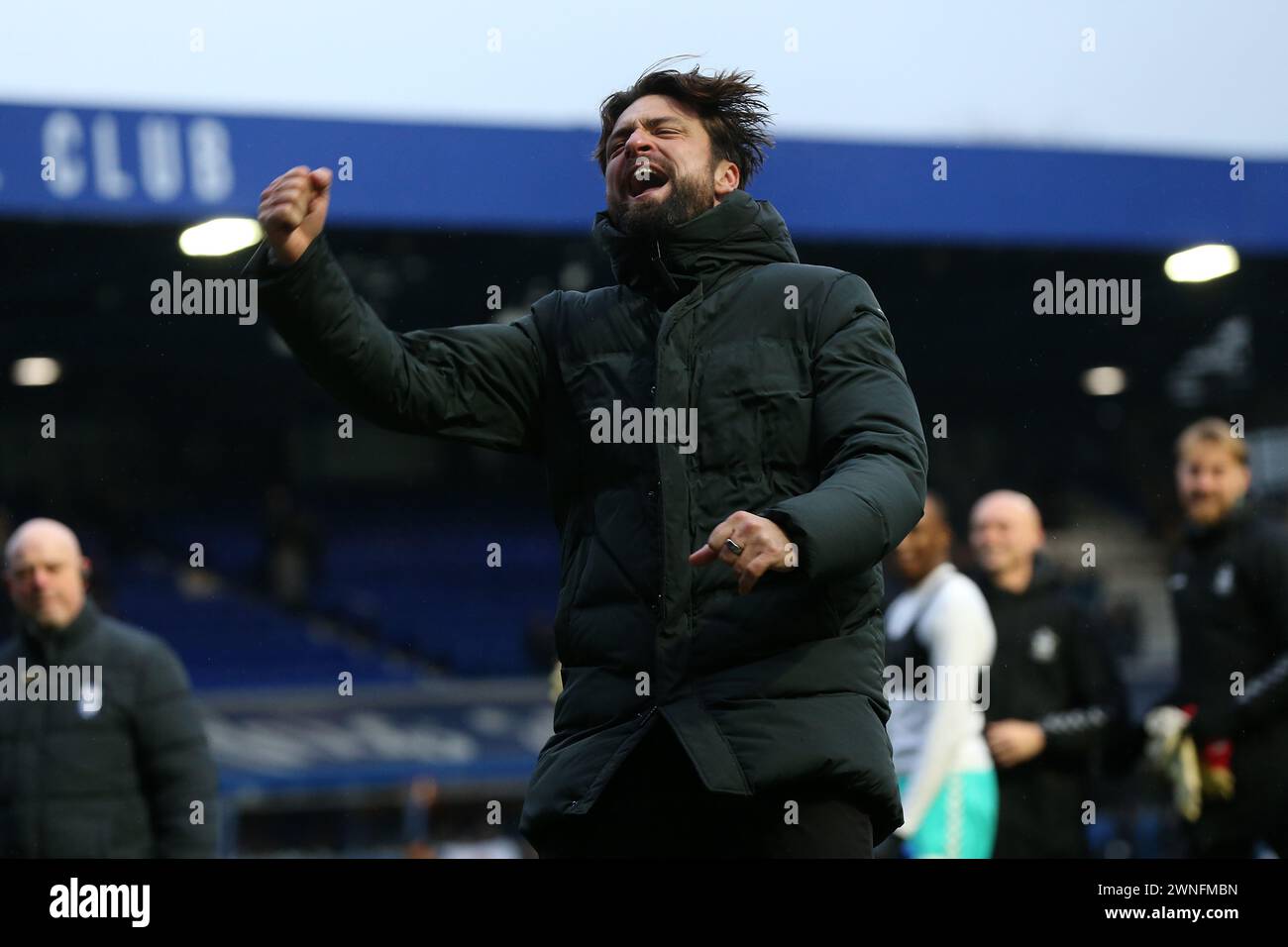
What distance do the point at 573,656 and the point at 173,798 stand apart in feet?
6.72

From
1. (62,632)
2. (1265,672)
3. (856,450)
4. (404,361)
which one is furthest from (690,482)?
(1265,672)

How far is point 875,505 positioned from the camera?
243 centimetres

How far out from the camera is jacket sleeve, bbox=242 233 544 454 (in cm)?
263

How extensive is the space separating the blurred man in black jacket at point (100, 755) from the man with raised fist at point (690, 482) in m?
1.92

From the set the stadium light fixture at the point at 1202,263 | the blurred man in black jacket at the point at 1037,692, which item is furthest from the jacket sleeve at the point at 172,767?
the stadium light fixture at the point at 1202,263

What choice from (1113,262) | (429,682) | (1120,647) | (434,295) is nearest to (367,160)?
(434,295)

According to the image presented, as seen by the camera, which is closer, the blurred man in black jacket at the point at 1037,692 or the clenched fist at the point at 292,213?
the clenched fist at the point at 292,213

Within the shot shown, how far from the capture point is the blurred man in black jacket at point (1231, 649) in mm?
4855

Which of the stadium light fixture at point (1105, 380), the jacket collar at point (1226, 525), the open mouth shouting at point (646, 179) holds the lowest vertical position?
the jacket collar at point (1226, 525)

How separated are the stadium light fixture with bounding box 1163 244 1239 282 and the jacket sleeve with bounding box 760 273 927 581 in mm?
11446

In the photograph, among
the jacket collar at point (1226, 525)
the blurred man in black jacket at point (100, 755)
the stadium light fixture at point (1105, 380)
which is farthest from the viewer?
the stadium light fixture at point (1105, 380)

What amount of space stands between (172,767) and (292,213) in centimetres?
225

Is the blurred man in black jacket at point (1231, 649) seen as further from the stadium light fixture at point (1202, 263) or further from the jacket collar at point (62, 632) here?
the stadium light fixture at point (1202, 263)

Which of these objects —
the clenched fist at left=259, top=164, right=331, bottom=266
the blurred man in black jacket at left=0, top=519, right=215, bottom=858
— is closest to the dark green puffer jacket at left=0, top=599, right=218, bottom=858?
the blurred man in black jacket at left=0, top=519, right=215, bottom=858
